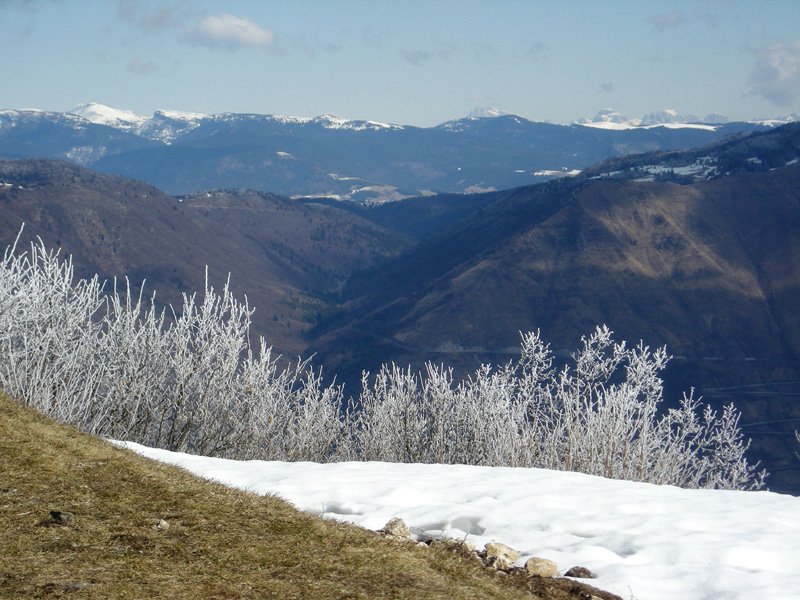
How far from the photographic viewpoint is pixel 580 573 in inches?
298

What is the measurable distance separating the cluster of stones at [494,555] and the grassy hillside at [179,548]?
18 cm

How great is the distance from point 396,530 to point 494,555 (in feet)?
3.97

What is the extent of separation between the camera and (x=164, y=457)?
12.0 m

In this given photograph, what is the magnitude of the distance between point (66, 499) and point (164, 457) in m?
4.46

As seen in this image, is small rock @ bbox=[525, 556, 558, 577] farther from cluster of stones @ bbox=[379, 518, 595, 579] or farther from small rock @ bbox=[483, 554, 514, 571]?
small rock @ bbox=[483, 554, 514, 571]

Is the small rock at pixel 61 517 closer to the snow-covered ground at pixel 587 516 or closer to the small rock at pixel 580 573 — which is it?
the snow-covered ground at pixel 587 516

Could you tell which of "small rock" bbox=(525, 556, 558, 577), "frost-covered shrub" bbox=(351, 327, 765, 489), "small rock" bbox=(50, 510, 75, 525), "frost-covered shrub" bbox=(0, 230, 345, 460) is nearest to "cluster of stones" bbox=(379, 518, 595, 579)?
"small rock" bbox=(525, 556, 558, 577)

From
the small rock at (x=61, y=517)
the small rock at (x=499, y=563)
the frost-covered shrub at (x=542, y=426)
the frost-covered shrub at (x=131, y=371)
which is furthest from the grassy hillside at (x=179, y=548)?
the frost-covered shrub at (x=542, y=426)

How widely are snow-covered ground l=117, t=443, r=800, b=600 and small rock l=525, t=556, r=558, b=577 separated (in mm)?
345

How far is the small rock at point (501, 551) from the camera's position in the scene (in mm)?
7910

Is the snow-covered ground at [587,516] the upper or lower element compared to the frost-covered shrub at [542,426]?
upper

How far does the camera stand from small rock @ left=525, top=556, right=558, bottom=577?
7.52m

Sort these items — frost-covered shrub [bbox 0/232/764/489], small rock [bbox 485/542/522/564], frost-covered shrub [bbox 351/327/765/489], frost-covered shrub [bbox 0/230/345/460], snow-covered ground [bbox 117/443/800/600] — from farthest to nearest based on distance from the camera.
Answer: frost-covered shrub [bbox 351/327/765/489] → frost-covered shrub [bbox 0/232/764/489] → frost-covered shrub [bbox 0/230/345/460] → small rock [bbox 485/542/522/564] → snow-covered ground [bbox 117/443/800/600]

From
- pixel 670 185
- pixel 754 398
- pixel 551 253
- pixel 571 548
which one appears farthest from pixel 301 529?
pixel 670 185
